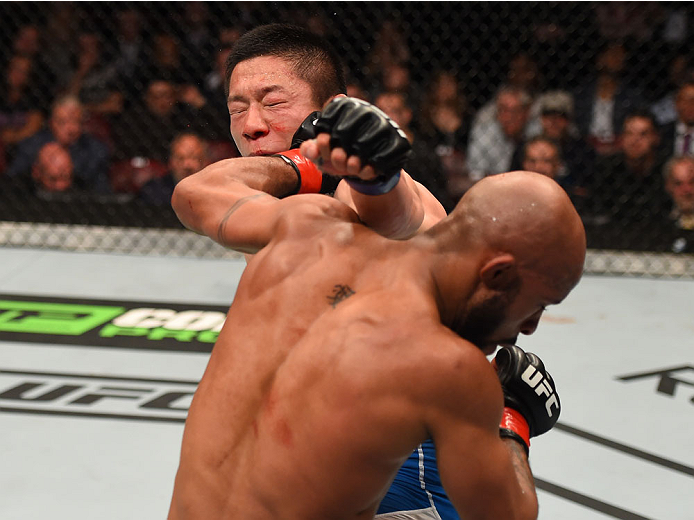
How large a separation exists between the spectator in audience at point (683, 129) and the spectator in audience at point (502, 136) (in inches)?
28.0

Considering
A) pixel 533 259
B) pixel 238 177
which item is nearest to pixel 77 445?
pixel 238 177

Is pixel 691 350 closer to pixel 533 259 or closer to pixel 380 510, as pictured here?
pixel 380 510

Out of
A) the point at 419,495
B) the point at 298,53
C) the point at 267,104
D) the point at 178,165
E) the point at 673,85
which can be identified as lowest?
the point at 419,495

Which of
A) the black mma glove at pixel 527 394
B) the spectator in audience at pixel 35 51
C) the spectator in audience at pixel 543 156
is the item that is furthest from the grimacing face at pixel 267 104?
the spectator in audience at pixel 35 51

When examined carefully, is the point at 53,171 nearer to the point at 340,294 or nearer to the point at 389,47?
the point at 389,47

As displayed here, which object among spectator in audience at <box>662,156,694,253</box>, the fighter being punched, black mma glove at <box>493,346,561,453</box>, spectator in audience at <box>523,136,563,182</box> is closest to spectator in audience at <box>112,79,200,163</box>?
spectator in audience at <box>523,136,563,182</box>

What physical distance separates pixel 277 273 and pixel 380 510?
53cm

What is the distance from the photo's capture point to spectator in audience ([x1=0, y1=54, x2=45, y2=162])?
15.2 feet

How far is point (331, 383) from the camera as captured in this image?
956mm

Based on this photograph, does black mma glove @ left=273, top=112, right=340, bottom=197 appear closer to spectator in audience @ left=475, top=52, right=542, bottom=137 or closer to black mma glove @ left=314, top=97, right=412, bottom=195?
black mma glove @ left=314, top=97, right=412, bottom=195

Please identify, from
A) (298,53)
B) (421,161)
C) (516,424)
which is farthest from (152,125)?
(516,424)

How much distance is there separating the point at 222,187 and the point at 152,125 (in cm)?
331

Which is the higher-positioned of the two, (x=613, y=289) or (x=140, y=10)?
(x=140, y=10)

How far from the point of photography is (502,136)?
4.30m
